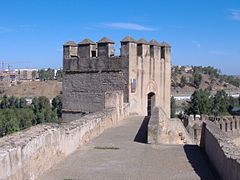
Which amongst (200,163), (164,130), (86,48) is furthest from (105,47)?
(200,163)

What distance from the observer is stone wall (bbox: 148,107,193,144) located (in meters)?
8.34

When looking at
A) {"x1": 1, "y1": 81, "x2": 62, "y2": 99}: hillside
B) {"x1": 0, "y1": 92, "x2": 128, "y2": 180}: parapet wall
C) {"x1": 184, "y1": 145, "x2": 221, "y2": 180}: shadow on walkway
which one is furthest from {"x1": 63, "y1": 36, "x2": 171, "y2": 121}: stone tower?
{"x1": 1, "y1": 81, "x2": 62, "y2": 99}: hillside

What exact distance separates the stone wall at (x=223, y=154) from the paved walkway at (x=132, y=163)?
0.66 ft

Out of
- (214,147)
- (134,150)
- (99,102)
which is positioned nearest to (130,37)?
(99,102)

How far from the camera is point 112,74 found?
49.4 feet

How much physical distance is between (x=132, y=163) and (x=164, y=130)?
5.25 meters

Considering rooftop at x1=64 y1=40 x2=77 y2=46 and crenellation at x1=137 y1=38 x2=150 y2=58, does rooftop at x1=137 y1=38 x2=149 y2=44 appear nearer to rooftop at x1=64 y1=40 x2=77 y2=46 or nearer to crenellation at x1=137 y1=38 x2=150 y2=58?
crenellation at x1=137 y1=38 x2=150 y2=58

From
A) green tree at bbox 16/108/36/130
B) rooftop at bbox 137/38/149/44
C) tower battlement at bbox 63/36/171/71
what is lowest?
green tree at bbox 16/108/36/130

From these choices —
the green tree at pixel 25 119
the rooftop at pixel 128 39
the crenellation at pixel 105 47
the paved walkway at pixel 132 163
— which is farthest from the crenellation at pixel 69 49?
the green tree at pixel 25 119

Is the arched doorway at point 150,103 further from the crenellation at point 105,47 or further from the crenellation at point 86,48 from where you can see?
the crenellation at point 86,48

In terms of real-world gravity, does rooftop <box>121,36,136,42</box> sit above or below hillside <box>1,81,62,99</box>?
above

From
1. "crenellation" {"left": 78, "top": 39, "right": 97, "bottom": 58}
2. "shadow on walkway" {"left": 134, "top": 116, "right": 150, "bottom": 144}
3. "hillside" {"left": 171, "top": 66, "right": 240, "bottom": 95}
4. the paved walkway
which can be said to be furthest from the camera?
"hillside" {"left": 171, "top": 66, "right": 240, "bottom": 95}

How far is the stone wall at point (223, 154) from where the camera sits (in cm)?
466

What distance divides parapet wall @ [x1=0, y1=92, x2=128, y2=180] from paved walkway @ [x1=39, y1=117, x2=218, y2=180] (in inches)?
6.9
